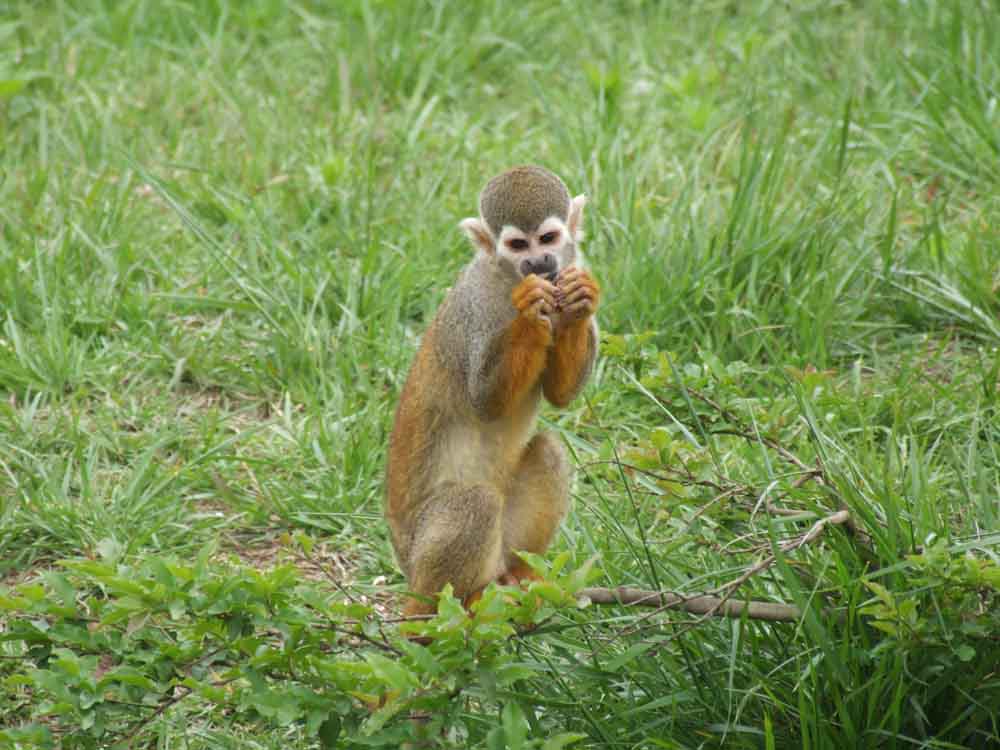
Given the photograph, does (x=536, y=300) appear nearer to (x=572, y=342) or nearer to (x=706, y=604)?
(x=572, y=342)

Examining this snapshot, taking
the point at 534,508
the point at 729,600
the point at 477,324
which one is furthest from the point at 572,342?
the point at 729,600

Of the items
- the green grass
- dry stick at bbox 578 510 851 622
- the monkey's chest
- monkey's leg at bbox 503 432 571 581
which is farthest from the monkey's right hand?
dry stick at bbox 578 510 851 622

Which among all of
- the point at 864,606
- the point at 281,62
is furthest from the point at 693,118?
the point at 864,606

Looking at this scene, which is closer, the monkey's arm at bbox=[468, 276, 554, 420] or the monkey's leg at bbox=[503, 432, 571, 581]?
the monkey's arm at bbox=[468, 276, 554, 420]

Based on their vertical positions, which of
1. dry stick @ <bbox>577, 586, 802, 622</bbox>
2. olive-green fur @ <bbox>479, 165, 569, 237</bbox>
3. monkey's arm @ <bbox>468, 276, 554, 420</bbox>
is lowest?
dry stick @ <bbox>577, 586, 802, 622</bbox>

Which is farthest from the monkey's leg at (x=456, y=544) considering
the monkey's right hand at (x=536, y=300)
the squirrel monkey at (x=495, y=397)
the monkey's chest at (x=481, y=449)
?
the monkey's right hand at (x=536, y=300)

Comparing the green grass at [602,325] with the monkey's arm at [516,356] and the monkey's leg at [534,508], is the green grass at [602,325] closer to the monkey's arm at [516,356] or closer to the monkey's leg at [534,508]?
the monkey's leg at [534,508]

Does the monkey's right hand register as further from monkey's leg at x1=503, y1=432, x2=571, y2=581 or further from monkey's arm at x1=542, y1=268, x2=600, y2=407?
monkey's leg at x1=503, y1=432, x2=571, y2=581

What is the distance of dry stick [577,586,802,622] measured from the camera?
120 inches

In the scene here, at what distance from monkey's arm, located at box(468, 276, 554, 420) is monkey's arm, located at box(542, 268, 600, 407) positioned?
40 millimetres

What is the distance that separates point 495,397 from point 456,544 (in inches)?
16.4

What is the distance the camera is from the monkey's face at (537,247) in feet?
12.2

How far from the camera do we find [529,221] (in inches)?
147

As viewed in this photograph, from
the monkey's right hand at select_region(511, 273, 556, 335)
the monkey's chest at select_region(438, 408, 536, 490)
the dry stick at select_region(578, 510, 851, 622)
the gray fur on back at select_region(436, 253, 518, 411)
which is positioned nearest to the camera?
the dry stick at select_region(578, 510, 851, 622)
